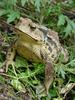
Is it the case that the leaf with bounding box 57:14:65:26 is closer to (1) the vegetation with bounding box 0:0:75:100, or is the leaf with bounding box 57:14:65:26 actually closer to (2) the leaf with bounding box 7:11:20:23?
(1) the vegetation with bounding box 0:0:75:100

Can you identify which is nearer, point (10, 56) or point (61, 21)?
point (10, 56)

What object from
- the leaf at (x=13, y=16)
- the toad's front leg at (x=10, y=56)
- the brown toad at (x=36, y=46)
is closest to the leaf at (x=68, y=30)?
the brown toad at (x=36, y=46)

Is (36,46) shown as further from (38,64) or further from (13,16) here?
(13,16)

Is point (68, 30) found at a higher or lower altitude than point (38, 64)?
→ higher

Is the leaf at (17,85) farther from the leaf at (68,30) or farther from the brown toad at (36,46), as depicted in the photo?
the leaf at (68,30)

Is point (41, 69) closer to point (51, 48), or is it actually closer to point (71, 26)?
point (51, 48)

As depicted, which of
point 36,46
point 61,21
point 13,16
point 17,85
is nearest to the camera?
point 17,85

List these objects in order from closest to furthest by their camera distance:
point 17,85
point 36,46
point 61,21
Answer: point 17,85
point 36,46
point 61,21

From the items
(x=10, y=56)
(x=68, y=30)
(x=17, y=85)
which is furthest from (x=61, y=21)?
(x=17, y=85)

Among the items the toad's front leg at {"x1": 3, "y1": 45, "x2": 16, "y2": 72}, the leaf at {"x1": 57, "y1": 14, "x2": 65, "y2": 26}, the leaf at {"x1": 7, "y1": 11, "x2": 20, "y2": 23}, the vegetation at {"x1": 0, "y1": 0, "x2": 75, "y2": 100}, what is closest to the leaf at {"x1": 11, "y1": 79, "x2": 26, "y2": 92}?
the vegetation at {"x1": 0, "y1": 0, "x2": 75, "y2": 100}
